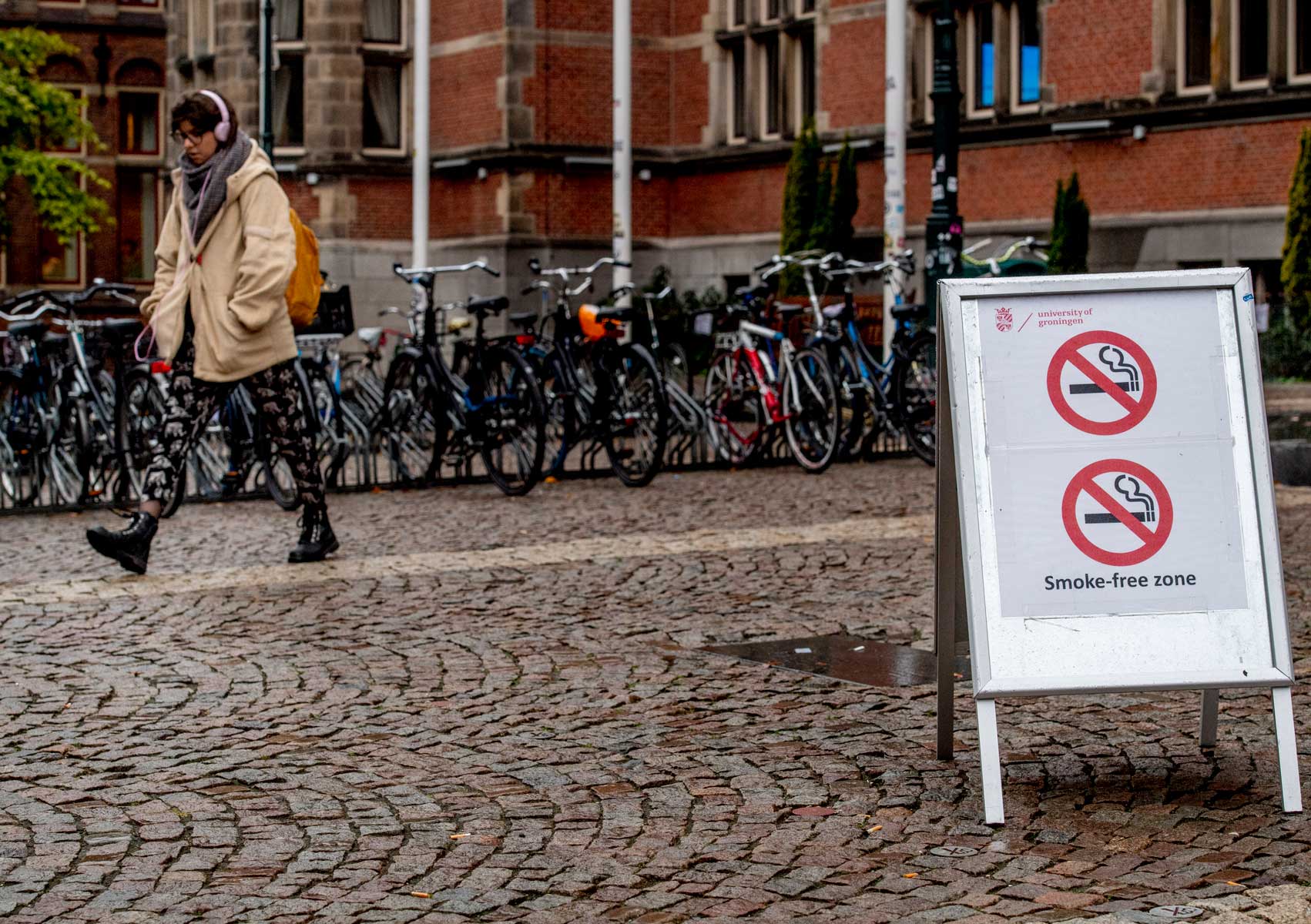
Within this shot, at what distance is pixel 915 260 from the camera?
24.6 m

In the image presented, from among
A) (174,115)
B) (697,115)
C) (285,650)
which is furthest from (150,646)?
(697,115)

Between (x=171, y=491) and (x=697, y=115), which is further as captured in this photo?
(x=697, y=115)

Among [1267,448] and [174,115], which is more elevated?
[174,115]

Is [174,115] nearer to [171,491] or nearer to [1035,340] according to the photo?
[171,491]

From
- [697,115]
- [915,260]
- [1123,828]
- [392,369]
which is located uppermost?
[697,115]

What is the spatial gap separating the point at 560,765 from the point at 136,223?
39.5 m

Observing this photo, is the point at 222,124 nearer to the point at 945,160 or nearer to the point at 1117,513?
the point at 1117,513

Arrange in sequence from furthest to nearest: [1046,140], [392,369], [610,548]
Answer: [1046,140], [392,369], [610,548]

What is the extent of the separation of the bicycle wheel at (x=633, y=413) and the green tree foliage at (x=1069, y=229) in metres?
10.7

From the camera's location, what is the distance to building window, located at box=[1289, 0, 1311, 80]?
21016 millimetres

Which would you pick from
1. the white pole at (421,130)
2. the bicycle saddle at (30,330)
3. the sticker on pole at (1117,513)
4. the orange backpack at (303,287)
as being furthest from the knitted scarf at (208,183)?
the white pole at (421,130)

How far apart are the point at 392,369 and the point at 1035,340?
763cm

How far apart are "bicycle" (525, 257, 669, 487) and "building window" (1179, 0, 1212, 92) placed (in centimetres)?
1138

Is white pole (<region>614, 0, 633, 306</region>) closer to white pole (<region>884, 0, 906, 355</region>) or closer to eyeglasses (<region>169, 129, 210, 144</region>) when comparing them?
white pole (<region>884, 0, 906, 355</region>)
